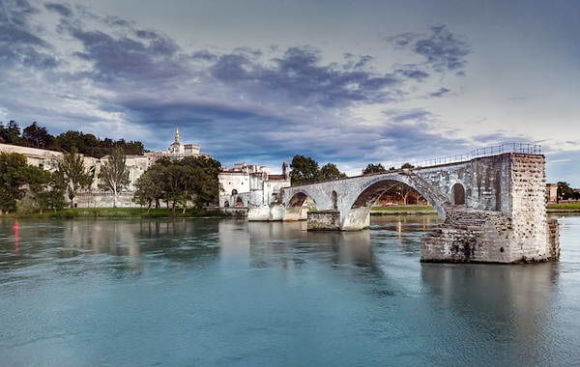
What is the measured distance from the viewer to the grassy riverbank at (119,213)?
66.2 metres

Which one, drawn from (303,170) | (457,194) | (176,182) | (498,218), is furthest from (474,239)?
(303,170)

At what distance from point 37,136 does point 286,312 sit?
109423mm

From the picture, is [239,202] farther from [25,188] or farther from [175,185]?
[25,188]

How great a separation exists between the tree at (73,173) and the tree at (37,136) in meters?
31.0

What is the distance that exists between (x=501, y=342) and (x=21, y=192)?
73.2 meters

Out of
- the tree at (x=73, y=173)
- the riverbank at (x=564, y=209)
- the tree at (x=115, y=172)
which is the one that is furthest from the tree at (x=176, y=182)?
the riverbank at (x=564, y=209)

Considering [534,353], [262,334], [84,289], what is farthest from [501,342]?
[84,289]

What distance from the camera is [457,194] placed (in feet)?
78.6

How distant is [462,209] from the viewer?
21.4 meters

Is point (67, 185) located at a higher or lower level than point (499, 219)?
higher

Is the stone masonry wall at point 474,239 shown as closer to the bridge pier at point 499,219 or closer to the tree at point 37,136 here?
the bridge pier at point 499,219

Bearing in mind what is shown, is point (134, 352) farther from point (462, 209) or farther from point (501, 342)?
point (462, 209)

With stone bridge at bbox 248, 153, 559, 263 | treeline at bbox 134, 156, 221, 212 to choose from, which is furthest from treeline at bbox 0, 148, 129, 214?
stone bridge at bbox 248, 153, 559, 263

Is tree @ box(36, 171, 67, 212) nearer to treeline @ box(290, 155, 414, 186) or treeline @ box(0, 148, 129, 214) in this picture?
treeline @ box(0, 148, 129, 214)
